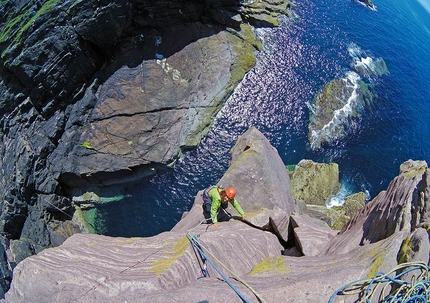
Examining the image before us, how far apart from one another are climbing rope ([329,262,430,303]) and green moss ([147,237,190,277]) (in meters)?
4.77

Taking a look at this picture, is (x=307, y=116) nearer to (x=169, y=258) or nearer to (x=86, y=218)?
(x=86, y=218)

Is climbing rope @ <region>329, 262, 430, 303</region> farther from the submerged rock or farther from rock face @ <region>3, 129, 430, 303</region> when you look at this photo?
the submerged rock

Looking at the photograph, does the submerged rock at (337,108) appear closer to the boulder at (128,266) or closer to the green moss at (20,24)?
the boulder at (128,266)

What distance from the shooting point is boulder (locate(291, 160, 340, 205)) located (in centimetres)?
2886

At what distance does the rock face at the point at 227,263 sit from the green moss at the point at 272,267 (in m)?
0.04

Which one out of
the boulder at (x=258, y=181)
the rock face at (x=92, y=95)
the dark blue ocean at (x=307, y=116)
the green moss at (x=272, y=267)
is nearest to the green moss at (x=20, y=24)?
the rock face at (x=92, y=95)

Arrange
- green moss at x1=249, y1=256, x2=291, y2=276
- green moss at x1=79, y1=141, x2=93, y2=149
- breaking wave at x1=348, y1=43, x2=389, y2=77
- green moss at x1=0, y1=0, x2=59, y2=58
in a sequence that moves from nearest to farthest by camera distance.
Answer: green moss at x1=249, y1=256, x2=291, y2=276 → green moss at x1=0, y1=0, x2=59, y2=58 → green moss at x1=79, y1=141, x2=93, y2=149 → breaking wave at x1=348, y1=43, x2=389, y2=77

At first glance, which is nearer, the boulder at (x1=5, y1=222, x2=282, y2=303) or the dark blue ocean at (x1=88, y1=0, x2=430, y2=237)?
the boulder at (x1=5, y1=222, x2=282, y2=303)

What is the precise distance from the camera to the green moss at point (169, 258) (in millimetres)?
9945

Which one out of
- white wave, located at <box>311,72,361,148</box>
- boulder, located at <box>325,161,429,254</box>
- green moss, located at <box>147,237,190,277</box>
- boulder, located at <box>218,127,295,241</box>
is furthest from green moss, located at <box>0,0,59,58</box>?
boulder, located at <box>325,161,429,254</box>

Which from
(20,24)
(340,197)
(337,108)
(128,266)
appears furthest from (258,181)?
(20,24)

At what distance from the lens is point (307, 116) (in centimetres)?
3484

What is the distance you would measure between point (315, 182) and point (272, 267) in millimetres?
20002

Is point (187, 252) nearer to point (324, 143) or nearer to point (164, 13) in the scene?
point (324, 143)
